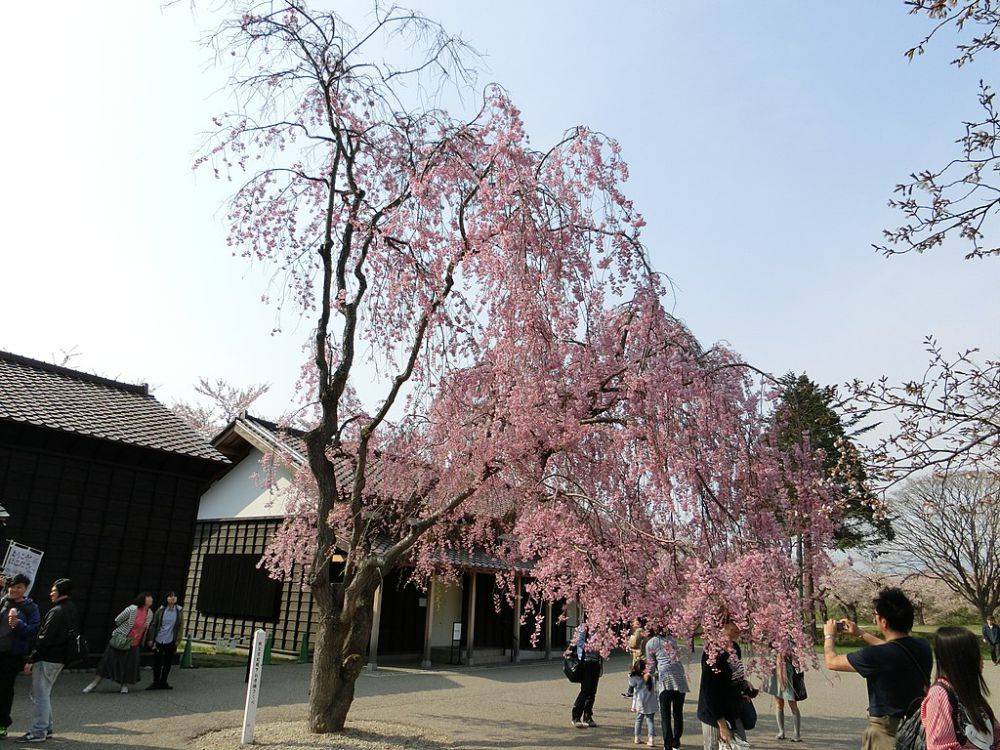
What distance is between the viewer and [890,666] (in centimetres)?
431

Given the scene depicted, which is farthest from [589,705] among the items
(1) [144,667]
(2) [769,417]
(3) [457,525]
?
(1) [144,667]

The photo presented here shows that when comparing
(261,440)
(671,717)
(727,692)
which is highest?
(261,440)

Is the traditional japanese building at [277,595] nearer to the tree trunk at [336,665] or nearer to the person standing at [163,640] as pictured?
the person standing at [163,640]

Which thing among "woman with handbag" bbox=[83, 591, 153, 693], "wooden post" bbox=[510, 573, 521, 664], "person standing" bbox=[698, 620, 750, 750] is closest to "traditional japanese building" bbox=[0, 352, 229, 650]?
"woman with handbag" bbox=[83, 591, 153, 693]

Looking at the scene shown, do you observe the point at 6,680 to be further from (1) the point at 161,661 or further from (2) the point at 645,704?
(2) the point at 645,704

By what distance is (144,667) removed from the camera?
551 inches

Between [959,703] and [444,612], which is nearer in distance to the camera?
[959,703]

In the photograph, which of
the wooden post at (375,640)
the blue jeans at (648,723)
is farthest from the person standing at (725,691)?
the wooden post at (375,640)

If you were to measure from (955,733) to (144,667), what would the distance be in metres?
14.8

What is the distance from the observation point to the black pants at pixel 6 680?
7309 mm

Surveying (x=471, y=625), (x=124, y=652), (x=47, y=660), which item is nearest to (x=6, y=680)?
(x=47, y=660)

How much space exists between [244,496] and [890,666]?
60.2ft

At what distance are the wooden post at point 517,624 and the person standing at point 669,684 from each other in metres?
11.8

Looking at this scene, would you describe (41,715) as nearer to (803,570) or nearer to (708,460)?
(708,460)
